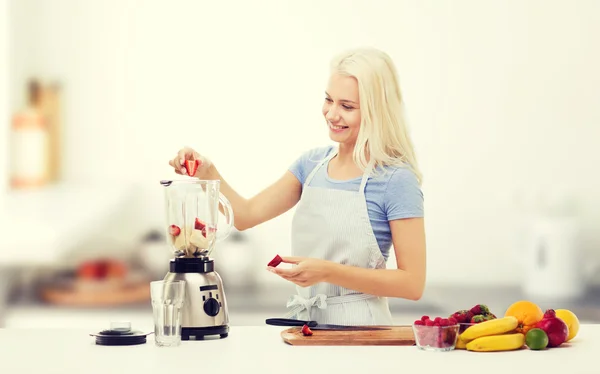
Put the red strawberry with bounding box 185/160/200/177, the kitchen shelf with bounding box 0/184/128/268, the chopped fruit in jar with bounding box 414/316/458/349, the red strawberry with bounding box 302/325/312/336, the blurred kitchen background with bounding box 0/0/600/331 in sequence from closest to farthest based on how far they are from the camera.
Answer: the chopped fruit in jar with bounding box 414/316/458/349 < the red strawberry with bounding box 302/325/312/336 < the red strawberry with bounding box 185/160/200/177 < the kitchen shelf with bounding box 0/184/128/268 < the blurred kitchen background with bounding box 0/0/600/331

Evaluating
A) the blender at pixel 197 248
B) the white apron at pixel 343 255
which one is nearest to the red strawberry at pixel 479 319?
the white apron at pixel 343 255

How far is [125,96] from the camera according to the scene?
3.83 meters

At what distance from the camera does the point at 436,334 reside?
1.66 meters

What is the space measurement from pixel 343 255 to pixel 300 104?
1.84 metres

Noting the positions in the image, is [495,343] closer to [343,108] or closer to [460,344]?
[460,344]

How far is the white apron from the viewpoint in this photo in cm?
207

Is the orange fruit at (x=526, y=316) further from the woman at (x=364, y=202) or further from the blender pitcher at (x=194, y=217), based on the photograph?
the blender pitcher at (x=194, y=217)

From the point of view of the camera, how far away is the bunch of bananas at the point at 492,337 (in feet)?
5.46

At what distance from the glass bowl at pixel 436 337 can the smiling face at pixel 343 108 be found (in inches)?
22.1

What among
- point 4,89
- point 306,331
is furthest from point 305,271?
point 4,89

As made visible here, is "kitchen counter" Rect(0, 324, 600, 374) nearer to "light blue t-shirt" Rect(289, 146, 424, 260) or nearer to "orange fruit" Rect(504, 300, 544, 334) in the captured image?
"orange fruit" Rect(504, 300, 544, 334)

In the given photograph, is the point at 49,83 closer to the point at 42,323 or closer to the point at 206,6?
the point at 206,6

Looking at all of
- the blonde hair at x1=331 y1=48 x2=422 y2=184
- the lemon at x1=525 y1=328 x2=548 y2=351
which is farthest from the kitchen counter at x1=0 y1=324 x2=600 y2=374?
the blonde hair at x1=331 y1=48 x2=422 y2=184

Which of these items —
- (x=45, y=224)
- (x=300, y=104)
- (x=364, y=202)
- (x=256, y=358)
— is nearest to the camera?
(x=256, y=358)
